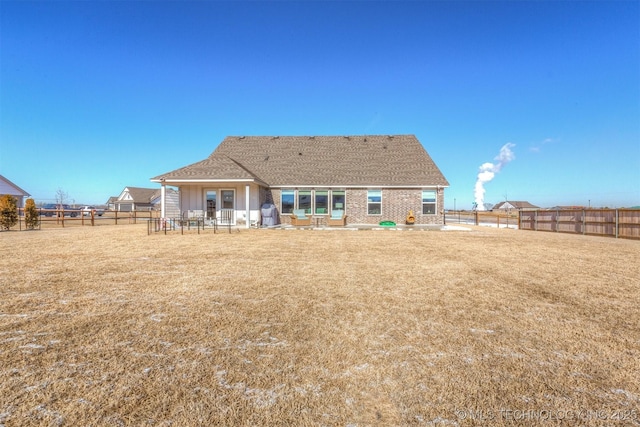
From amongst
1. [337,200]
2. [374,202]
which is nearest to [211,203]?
[337,200]

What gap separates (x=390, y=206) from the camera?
19297 millimetres

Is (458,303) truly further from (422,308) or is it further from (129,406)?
(129,406)

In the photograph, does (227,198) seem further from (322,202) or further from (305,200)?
(322,202)

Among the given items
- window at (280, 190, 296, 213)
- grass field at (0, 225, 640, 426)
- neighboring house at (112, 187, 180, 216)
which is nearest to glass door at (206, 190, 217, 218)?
window at (280, 190, 296, 213)

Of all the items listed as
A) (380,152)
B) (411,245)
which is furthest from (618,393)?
(380,152)

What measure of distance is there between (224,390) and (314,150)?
2136cm

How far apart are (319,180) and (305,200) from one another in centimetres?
167

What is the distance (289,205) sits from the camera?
776 inches

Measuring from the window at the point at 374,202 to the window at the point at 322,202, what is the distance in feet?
9.29

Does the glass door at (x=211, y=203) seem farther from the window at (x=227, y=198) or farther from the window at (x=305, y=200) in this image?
the window at (x=305, y=200)

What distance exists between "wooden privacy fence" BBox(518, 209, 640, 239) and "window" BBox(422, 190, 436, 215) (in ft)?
23.6

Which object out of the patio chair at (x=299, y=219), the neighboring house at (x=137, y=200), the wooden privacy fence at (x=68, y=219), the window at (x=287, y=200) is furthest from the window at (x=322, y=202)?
the neighboring house at (x=137, y=200)

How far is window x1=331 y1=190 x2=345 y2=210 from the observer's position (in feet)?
64.0

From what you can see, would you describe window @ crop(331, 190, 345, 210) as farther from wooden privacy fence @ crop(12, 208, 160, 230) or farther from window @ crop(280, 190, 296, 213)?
wooden privacy fence @ crop(12, 208, 160, 230)
